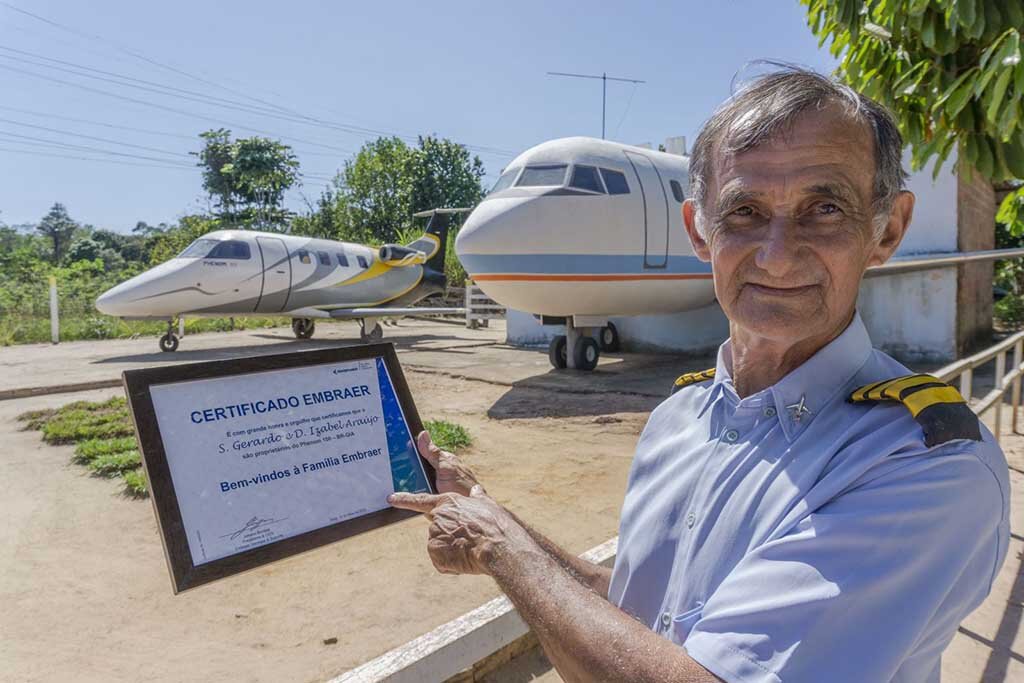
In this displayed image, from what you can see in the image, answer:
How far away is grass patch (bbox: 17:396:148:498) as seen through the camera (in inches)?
212

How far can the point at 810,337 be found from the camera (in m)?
1.26

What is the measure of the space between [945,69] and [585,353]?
788 cm

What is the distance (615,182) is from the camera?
30.8ft

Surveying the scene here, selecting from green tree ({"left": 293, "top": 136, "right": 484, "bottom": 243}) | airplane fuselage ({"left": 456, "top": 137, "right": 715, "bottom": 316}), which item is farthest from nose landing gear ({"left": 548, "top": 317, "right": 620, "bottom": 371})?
green tree ({"left": 293, "top": 136, "right": 484, "bottom": 243})

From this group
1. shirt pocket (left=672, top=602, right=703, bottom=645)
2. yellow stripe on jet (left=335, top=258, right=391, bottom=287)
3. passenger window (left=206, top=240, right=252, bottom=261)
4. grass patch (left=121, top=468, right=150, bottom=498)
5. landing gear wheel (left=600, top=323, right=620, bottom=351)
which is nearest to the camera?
shirt pocket (left=672, top=602, right=703, bottom=645)

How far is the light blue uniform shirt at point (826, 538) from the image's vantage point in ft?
2.91

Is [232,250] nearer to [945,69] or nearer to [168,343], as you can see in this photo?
[168,343]

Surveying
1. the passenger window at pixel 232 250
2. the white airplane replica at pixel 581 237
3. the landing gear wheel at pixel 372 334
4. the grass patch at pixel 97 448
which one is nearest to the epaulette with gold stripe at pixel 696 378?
the grass patch at pixel 97 448

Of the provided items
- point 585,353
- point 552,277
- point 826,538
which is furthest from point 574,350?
point 826,538

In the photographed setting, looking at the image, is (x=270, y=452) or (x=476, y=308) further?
(x=476, y=308)

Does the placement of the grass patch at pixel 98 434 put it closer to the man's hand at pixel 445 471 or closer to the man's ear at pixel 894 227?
the man's hand at pixel 445 471

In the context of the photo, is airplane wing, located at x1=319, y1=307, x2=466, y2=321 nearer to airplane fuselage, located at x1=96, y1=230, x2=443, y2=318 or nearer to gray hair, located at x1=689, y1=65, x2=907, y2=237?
airplane fuselage, located at x1=96, y1=230, x2=443, y2=318

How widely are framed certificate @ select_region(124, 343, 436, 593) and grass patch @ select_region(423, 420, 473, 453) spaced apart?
3.78m

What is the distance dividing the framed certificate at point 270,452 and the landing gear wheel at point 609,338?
11846 mm
